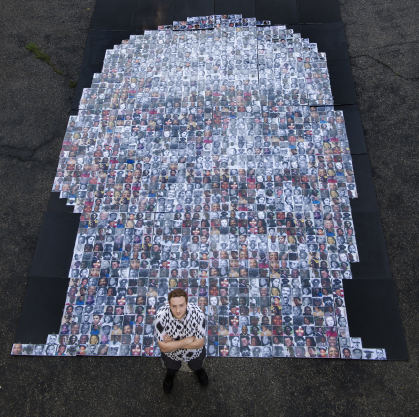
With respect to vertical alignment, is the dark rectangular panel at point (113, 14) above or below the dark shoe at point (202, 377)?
above

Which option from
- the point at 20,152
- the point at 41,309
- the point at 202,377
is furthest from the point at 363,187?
the point at 20,152

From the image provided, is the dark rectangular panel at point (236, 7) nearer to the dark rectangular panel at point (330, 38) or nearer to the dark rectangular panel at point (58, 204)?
the dark rectangular panel at point (330, 38)

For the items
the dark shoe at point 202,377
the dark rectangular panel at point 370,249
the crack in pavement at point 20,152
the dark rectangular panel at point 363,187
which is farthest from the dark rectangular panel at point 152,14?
the dark shoe at point 202,377

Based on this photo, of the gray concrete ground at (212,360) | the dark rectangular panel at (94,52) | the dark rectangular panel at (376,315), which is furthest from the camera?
the dark rectangular panel at (94,52)

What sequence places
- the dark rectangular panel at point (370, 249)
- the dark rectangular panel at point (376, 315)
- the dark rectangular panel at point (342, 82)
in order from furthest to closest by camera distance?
1. the dark rectangular panel at point (342, 82)
2. the dark rectangular panel at point (370, 249)
3. the dark rectangular panel at point (376, 315)

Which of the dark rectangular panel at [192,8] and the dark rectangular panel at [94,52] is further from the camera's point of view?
the dark rectangular panel at [192,8]

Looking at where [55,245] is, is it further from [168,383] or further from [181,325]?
[181,325]
